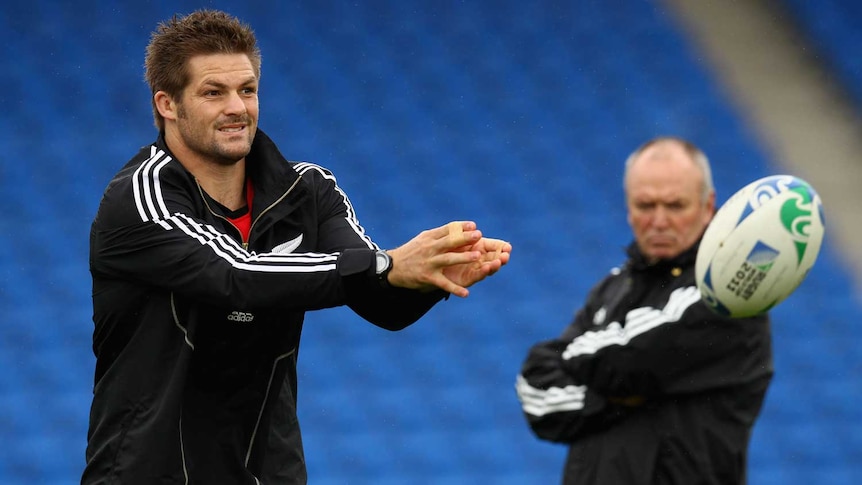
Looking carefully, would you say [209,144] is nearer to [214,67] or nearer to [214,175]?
[214,175]

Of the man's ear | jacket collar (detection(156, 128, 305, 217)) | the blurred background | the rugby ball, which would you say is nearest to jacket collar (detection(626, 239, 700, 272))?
the rugby ball

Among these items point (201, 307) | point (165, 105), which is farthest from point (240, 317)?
point (165, 105)

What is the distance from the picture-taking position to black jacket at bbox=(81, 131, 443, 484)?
9.73 feet

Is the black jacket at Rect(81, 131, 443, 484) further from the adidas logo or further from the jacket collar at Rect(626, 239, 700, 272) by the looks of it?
the jacket collar at Rect(626, 239, 700, 272)

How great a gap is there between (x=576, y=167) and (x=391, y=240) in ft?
4.34

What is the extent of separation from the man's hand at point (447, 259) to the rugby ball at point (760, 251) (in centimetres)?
110

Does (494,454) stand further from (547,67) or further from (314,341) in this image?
(547,67)

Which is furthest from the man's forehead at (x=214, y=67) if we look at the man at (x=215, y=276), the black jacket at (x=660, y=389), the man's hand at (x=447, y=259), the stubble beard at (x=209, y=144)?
the black jacket at (x=660, y=389)

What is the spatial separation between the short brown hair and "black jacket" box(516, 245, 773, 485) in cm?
146

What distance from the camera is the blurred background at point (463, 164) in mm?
7531

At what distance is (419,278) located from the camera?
2.82 meters

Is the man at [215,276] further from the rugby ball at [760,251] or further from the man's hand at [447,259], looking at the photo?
the rugby ball at [760,251]

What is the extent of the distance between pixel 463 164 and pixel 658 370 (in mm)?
4660

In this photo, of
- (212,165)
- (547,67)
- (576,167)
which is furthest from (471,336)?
(212,165)
